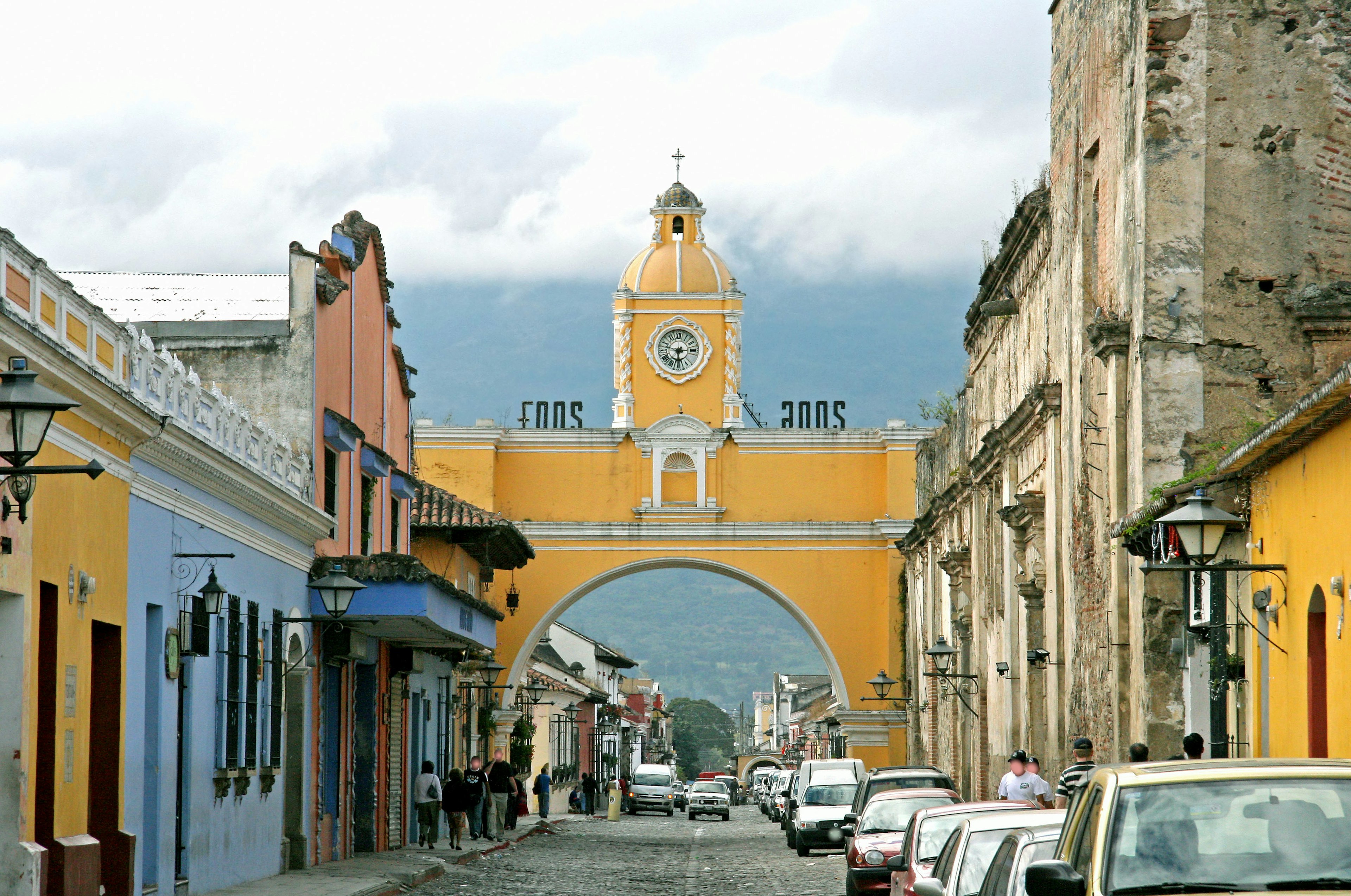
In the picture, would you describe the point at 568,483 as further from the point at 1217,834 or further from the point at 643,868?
the point at 1217,834

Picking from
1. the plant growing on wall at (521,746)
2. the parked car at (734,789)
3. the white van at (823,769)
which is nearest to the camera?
the white van at (823,769)

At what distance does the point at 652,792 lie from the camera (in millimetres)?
52062

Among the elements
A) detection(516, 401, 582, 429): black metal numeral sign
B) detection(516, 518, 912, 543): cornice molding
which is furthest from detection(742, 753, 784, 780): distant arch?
detection(516, 518, 912, 543): cornice molding

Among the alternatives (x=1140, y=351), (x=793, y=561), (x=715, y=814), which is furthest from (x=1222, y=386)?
(x=715, y=814)

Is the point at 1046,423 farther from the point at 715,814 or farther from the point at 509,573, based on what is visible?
the point at 715,814

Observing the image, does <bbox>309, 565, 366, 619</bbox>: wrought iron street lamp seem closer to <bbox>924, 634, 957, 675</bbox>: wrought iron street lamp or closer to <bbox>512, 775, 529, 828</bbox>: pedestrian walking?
<bbox>924, 634, 957, 675</bbox>: wrought iron street lamp

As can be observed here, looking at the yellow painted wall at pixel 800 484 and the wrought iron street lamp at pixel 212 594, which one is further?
the yellow painted wall at pixel 800 484

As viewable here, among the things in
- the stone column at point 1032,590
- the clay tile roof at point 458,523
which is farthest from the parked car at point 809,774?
the clay tile roof at point 458,523

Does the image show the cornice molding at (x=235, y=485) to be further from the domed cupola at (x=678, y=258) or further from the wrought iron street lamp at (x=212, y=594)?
the domed cupola at (x=678, y=258)

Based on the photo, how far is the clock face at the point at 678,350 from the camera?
45.3 meters

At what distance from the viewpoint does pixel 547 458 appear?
42.9m

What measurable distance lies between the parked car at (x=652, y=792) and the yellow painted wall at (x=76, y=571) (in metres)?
38.9

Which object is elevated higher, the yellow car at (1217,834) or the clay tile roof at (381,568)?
the clay tile roof at (381,568)

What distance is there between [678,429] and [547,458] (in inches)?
122
